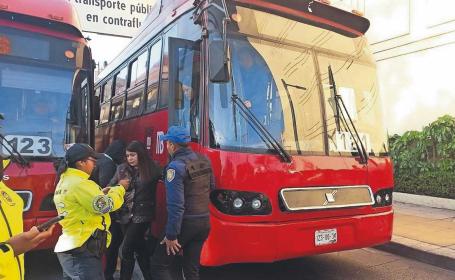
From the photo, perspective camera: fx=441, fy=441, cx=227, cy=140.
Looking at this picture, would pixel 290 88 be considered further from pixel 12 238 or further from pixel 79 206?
pixel 12 238

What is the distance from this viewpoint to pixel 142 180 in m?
4.26

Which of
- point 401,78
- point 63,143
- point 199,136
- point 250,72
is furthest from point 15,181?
point 401,78

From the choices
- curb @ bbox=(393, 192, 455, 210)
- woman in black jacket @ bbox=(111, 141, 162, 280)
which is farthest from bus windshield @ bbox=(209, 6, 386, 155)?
curb @ bbox=(393, 192, 455, 210)

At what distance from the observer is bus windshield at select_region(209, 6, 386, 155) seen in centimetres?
423

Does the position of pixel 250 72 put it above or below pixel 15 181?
above

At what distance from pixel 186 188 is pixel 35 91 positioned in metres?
2.39

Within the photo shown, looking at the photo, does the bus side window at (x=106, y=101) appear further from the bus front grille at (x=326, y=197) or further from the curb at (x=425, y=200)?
the curb at (x=425, y=200)

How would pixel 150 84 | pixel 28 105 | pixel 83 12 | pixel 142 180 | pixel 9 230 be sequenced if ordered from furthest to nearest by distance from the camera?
pixel 83 12
pixel 150 84
pixel 28 105
pixel 142 180
pixel 9 230

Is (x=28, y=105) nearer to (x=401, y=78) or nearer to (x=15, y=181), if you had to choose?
(x=15, y=181)

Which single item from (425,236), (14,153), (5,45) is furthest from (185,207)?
(425,236)

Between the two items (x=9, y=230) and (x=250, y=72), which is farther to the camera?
(x=250, y=72)

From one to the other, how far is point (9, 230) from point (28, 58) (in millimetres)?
3507

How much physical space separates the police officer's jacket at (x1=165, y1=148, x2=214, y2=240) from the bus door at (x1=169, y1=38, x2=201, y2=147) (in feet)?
1.78

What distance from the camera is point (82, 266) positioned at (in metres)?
3.29
